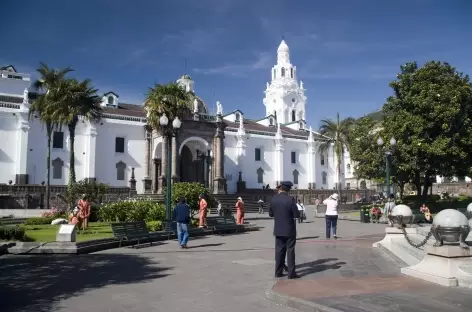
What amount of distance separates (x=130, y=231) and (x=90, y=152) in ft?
93.2

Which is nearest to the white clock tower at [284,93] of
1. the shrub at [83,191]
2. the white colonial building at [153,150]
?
the white colonial building at [153,150]

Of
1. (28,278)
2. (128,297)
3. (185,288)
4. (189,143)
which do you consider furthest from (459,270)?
(189,143)

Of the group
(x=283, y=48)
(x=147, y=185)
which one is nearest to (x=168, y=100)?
(x=147, y=185)

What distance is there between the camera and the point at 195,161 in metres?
45.8

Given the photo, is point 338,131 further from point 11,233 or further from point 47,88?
point 11,233

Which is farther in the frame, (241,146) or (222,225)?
(241,146)

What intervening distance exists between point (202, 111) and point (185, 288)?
41.0 metres

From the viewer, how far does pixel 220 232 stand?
18.7 m

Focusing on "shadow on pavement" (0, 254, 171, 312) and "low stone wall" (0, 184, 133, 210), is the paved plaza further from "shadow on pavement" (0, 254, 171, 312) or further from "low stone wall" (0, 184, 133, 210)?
"low stone wall" (0, 184, 133, 210)

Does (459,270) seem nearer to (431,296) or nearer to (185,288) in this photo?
(431,296)

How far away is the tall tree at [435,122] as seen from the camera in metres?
28.2

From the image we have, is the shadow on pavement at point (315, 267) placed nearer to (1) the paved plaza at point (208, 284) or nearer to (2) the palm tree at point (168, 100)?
(1) the paved plaza at point (208, 284)

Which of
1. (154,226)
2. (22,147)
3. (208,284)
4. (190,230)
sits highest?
(22,147)

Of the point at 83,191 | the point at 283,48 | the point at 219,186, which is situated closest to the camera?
the point at 83,191
